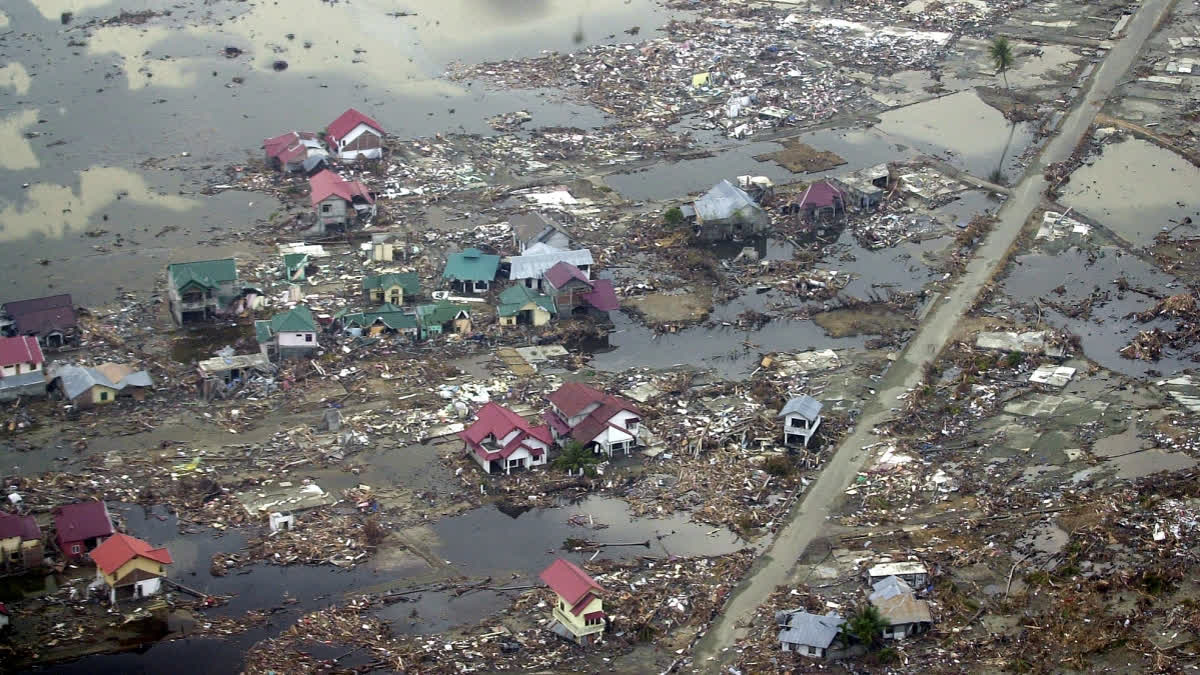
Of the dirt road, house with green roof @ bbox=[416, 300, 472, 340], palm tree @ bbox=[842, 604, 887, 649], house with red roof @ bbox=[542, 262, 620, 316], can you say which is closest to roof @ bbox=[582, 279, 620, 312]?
house with red roof @ bbox=[542, 262, 620, 316]

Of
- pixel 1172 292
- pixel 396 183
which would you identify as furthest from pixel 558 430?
pixel 1172 292

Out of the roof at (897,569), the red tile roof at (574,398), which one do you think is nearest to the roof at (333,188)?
the red tile roof at (574,398)

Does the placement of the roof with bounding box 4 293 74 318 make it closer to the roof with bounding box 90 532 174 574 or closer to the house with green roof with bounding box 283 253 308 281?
the house with green roof with bounding box 283 253 308 281

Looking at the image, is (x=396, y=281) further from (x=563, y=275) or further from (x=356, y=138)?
(x=356, y=138)

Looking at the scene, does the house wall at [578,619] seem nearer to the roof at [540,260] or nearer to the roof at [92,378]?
the roof at [92,378]

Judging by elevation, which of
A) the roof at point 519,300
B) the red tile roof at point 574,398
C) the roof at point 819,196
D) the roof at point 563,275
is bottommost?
the roof at point 819,196

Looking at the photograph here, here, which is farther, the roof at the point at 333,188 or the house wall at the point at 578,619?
the roof at the point at 333,188
